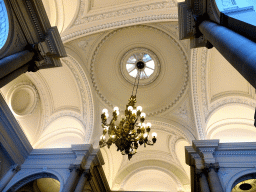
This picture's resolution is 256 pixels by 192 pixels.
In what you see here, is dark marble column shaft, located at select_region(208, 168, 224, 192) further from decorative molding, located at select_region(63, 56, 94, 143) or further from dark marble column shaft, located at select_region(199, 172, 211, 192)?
decorative molding, located at select_region(63, 56, 94, 143)

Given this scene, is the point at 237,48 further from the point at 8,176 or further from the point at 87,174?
the point at 8,176

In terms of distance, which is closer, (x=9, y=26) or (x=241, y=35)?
(x=241, y=35)

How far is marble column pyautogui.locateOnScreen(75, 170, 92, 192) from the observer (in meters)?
7.28

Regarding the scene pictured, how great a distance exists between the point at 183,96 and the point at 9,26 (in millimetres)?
7798

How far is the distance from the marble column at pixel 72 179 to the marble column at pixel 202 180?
4104 mm

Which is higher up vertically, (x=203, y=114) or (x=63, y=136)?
(x=203, y=114)

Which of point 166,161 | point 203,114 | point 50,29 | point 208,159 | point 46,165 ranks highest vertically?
point 203,114

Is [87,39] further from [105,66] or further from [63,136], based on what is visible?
[63,136]

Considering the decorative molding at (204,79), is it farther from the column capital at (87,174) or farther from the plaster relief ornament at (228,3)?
the column capital at (87,174)

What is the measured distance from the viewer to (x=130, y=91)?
11555 millimetres

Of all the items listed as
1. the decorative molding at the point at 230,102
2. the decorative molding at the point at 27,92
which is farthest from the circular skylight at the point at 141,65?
the decorative molding at the point at 27,92

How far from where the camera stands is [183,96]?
34.0ft

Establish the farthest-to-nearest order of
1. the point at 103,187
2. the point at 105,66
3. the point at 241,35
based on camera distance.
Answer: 1. the point at 105,66
2. the point at 103,187
3. the point at 241,35

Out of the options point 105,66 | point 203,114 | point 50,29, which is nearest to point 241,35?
point 50,29
